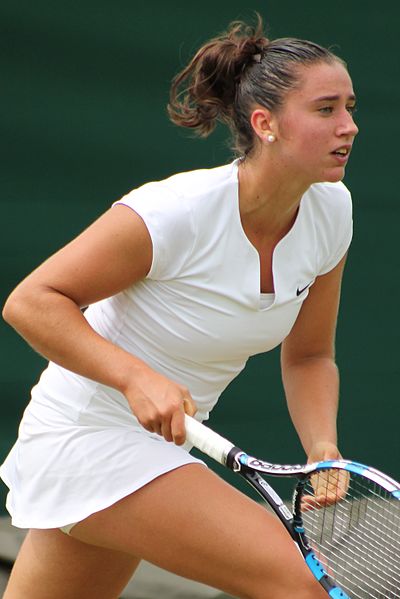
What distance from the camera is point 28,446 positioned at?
2467mm

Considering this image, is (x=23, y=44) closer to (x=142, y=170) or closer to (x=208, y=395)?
(x=142, y=170)

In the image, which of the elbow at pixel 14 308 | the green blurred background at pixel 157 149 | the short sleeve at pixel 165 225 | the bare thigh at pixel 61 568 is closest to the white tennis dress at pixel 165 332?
the short sleeve at pixel 165 225

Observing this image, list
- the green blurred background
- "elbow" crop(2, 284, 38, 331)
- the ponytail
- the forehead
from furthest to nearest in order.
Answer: the green blurred background
the ponytail
the forehead
"elbow" crop(2, 284, 38, 331)

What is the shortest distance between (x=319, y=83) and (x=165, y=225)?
379 mm

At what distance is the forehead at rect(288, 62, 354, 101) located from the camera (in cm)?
238

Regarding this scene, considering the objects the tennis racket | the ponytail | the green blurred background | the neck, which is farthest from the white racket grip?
the green blurred background

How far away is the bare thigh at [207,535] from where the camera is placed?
7.14ft

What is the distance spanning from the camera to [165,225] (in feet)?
7.48

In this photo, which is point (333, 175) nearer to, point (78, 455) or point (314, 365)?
point (314, 365)

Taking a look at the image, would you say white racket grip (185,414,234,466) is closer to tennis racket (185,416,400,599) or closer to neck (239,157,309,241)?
tennis racket (185,416,400,599)

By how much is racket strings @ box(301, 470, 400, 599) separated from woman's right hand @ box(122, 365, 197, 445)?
0.30 m

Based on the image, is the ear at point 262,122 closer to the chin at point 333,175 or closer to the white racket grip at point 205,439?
the chin at point 333,175

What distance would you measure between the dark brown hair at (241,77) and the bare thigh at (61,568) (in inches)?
30.9

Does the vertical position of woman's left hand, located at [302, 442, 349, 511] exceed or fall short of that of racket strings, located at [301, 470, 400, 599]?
it exceeds it
